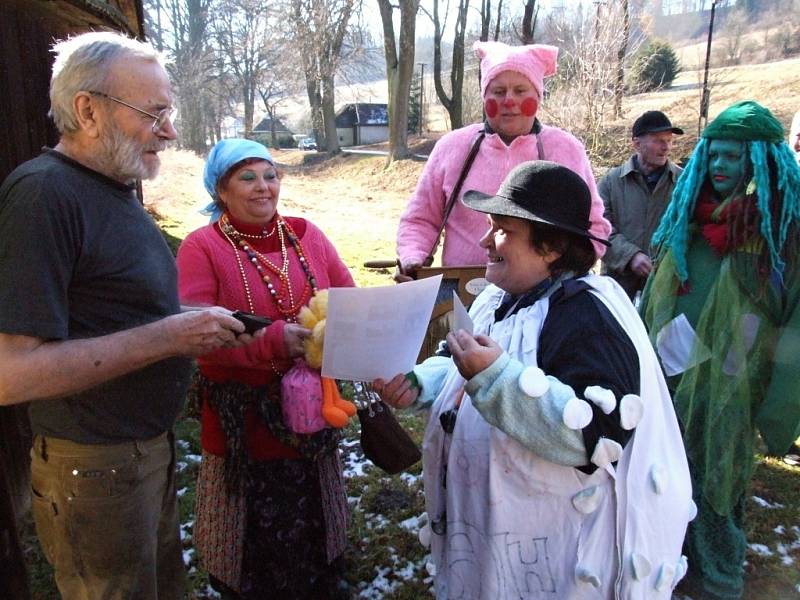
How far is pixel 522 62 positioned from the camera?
9.09ft

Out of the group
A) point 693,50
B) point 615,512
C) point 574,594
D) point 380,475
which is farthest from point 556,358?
point 693,50

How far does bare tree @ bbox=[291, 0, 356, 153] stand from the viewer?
Answer: 23969 millimetres

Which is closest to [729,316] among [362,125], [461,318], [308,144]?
[461,318]

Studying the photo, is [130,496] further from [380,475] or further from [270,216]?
[380,475]

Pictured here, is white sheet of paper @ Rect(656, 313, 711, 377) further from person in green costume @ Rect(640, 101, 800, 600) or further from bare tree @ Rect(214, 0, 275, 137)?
bare tree @ Rect(214, 0, 275, 137)

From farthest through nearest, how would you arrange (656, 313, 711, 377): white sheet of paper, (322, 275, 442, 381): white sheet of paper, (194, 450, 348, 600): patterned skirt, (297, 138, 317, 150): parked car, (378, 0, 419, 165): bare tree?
(297, 138, 317, 150): parked car → (378, 0, 419, 165): bare tree → (656, 313, 711, 377): white sheet of paper → (194, 450, 348, 600): patterned skirt → (322, 275, 442, 381): white sheet of paper

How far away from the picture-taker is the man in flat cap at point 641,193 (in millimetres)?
4082

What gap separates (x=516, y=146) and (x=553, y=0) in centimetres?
2438

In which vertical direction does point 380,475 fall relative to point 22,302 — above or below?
below

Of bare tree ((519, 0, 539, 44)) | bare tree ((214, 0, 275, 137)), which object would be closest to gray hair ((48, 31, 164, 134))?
bare tree ((519, 0, 539, 44))

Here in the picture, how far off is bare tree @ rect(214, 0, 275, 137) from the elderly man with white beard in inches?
1193

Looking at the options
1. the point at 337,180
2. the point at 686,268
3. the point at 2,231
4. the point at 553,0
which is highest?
the point at 553,0

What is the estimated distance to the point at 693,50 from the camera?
4719 centimetres

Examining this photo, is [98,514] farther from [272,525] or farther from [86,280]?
[272,525]
